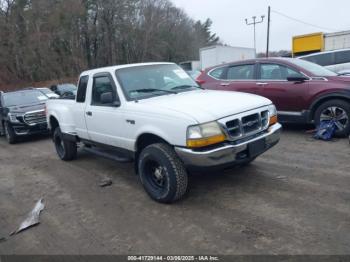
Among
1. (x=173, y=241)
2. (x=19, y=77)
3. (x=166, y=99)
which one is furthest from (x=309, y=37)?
(x=19, y=77)

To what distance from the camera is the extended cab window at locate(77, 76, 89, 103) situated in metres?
5.77

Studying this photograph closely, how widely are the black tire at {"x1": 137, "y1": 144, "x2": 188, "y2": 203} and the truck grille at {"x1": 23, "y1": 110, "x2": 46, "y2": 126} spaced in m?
6.55

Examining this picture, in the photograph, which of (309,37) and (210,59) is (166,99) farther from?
(210,59)

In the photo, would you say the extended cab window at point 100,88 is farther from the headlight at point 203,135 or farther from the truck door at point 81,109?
the headlight at point 203,135

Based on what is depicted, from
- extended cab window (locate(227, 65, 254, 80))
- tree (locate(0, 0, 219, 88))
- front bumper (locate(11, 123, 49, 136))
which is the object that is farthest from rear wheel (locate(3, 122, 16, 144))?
tree (locate(0, 0, 219, 88))

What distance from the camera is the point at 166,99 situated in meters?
4.52

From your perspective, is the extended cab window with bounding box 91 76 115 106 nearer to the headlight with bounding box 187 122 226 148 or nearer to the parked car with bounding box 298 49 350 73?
the headlight with bounding box 187 122 226 148

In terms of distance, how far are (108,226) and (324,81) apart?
204 inches

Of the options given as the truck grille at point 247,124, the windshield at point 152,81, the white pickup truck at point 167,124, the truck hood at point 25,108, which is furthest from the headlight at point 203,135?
the truck hood at point 25,108

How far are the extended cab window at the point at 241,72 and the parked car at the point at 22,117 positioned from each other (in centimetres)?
572

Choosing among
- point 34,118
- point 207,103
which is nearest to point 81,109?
point 207,103

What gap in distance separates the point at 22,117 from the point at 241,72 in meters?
6.43

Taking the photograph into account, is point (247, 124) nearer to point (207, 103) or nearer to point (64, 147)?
point (207, 103)

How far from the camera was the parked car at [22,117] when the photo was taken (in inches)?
387
